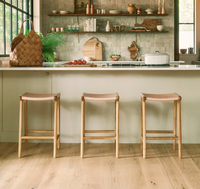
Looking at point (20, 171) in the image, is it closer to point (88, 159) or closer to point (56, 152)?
point (56, 152)

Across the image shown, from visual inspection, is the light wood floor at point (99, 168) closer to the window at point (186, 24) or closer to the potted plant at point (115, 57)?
the potted plant at point (115, 57)

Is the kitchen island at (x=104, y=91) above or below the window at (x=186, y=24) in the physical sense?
below

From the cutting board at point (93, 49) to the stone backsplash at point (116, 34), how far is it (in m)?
0.09

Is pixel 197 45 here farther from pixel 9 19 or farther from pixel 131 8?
pixel 9 19

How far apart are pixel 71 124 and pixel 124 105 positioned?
698mm

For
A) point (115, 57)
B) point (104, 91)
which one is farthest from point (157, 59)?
point (115, 57)

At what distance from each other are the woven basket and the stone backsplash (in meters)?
2.97

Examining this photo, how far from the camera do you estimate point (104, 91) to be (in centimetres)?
318

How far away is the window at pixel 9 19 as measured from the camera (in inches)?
162

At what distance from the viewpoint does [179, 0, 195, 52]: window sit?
→ 6.66 m

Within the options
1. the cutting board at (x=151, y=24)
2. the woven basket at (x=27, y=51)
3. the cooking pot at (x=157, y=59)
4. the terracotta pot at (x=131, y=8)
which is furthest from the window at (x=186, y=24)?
the woven basket at (x=27, y=51)

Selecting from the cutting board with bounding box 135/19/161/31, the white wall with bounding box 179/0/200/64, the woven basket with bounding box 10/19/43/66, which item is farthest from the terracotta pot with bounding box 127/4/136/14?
the woven basket with bounding box 10/19/43/66

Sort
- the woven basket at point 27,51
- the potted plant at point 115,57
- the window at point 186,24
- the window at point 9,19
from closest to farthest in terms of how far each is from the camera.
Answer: the woven basket at point 27,51, the window at point 9,19, the potted plant at point 115,57, the window at point 186,24

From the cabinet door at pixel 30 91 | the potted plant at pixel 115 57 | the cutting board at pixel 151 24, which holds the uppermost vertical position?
the cutting board at pixel 151 24
